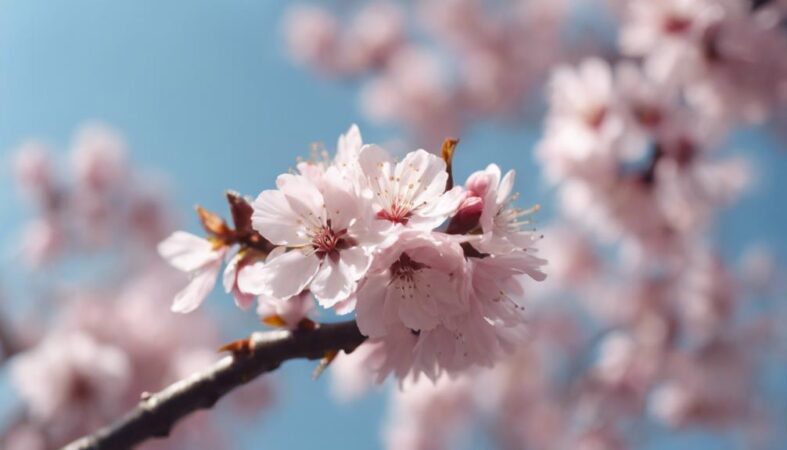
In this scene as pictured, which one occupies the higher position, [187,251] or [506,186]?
[187,251]

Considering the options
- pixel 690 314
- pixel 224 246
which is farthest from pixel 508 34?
pixel 224 246

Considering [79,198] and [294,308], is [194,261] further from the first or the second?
[79,198]

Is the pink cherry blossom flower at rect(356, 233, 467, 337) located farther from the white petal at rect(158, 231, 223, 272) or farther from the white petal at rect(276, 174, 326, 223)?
the white petal at rect(158, 231, 223, 272)

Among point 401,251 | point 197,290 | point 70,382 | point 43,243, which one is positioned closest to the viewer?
point 401,251

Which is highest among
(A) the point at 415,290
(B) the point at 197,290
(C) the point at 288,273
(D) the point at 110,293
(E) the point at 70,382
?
(D) the point at 110,293

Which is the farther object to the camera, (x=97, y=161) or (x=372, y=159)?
(x=97, y=161)

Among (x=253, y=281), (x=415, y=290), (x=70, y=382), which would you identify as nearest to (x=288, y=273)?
(x=253, y=281)

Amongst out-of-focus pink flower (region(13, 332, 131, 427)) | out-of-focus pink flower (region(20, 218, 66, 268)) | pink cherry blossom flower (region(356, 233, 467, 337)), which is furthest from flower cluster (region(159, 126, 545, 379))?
out-of-focus pink flower (region(20, 218, 66, 268))

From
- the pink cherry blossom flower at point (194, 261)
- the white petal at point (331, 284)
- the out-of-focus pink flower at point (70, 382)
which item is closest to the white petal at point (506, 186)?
the white petal at point (331, 284)
